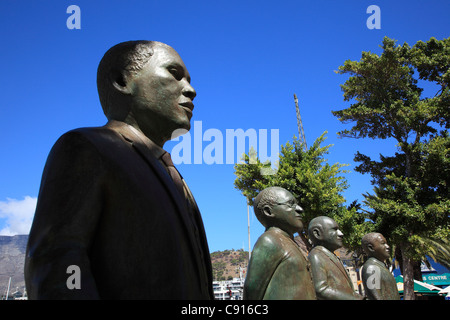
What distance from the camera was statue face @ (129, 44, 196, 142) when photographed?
6.62ft

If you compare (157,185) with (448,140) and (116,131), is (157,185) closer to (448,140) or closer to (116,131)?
(116,131)

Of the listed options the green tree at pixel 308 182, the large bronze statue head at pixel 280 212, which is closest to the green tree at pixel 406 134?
the green tree at pixel 308 182

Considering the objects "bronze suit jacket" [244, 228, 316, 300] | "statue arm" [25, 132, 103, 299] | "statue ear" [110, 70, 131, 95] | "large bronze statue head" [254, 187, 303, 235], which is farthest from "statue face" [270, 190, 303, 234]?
"statue arm" [25, 132, 103, 299]

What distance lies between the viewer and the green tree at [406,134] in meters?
15.7

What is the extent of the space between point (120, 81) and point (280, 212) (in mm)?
2557

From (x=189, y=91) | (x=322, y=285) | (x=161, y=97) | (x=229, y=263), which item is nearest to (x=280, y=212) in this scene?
(x=322, y=285)

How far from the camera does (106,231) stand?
4.91ft

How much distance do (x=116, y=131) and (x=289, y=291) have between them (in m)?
2.47

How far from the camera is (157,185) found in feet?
5.44

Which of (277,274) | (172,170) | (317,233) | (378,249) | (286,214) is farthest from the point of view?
(378,249)

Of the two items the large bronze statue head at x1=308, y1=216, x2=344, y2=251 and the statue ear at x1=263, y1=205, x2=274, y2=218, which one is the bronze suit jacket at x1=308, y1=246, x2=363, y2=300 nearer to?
the large bronze statue head at x1=308, y1=216, x2=344, y2=251

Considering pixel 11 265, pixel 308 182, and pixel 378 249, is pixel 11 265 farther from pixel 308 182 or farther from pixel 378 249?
pixel 378 249

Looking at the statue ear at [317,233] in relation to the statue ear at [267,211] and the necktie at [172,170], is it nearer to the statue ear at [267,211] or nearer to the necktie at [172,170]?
the statue ear at [267,211]

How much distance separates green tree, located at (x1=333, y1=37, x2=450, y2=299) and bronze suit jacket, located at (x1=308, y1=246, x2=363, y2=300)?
11.6 meters
